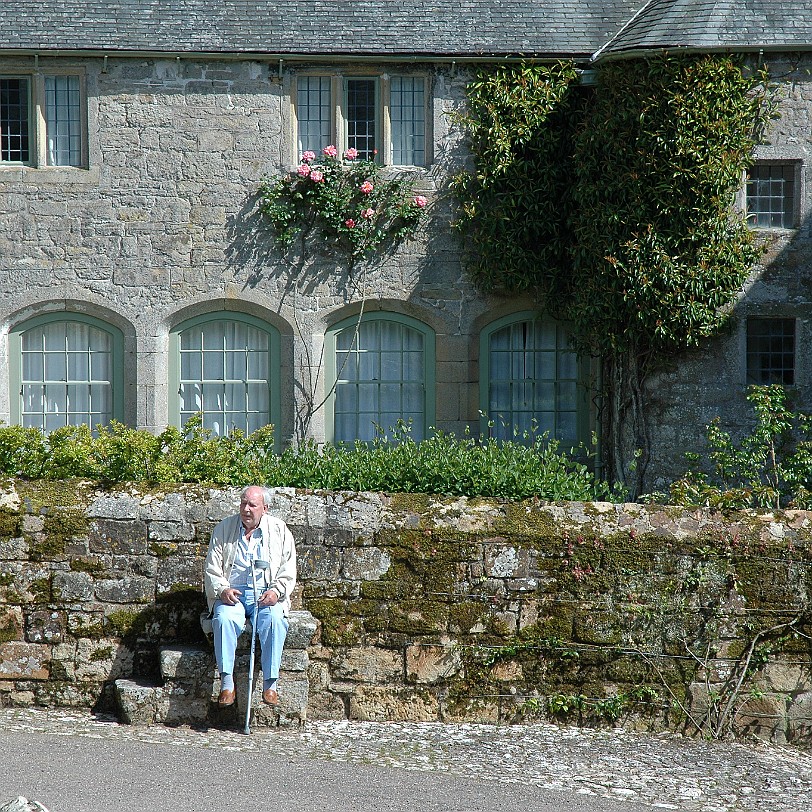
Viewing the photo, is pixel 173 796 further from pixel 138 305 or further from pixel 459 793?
pixel 138 305

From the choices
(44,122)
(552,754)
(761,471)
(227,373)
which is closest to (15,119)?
(44,122)

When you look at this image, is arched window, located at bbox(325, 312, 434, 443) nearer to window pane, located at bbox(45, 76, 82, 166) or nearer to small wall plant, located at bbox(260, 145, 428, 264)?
small wall plant, located at bbox(260, 145, 428, 264)

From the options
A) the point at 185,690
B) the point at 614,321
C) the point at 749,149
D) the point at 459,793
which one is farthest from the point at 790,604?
the point at 749,149

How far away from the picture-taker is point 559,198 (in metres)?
11.5

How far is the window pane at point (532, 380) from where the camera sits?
1205 cm

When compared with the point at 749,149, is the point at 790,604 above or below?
below

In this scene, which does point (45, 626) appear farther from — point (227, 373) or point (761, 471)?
point (761, 471)

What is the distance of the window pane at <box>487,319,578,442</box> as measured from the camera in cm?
1205

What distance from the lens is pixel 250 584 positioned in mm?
6020

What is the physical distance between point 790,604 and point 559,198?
6337mm

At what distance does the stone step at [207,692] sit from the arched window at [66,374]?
21.0 feet

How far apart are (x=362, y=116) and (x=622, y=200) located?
311 centimetres

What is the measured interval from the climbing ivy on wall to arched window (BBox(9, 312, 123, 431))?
13.8 feet

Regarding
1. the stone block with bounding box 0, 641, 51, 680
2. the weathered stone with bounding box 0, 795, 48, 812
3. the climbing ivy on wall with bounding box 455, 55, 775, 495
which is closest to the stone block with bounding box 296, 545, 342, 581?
the stone block with bounding box 0, 641, 51, 680
